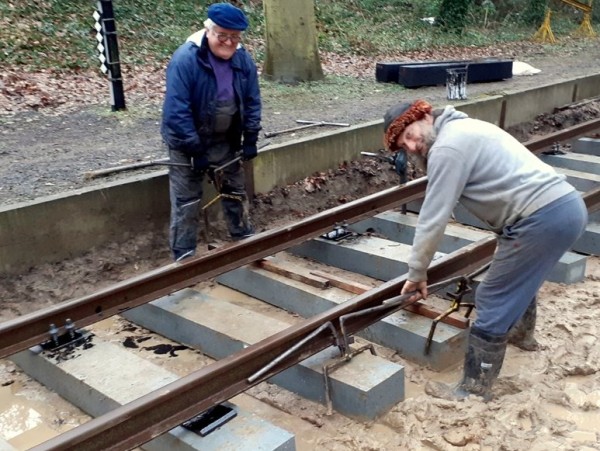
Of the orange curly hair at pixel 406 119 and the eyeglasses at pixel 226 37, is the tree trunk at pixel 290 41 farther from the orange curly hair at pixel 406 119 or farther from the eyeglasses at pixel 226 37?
the orange curly hair at pixel 406 119

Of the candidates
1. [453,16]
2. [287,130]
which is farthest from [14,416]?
[453,16]

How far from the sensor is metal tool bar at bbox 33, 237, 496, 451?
3.06 meters

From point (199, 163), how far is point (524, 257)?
282 centimetres

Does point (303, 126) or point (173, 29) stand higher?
point (173, 29)

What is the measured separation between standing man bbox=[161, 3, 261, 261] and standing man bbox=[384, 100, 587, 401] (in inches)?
84.1

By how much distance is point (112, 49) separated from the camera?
29.0ft

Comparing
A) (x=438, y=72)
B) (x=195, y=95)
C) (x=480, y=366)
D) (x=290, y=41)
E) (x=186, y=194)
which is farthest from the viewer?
(x=290, y=41)

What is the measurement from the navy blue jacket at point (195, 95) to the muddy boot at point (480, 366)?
2.64 m

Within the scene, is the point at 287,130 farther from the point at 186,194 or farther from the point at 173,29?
the point at 173,29

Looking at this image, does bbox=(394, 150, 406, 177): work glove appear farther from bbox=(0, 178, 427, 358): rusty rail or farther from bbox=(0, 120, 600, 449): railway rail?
bbox=(0, 120, 600, 449): railway rail

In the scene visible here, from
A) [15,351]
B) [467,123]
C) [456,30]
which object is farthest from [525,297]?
[456,30]

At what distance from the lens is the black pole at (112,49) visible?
8664 mm

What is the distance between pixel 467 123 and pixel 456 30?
17671 millimetres

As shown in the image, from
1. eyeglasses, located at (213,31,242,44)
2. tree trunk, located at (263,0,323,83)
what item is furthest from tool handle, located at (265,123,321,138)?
tree trunk, located at (263,0,323,83)
